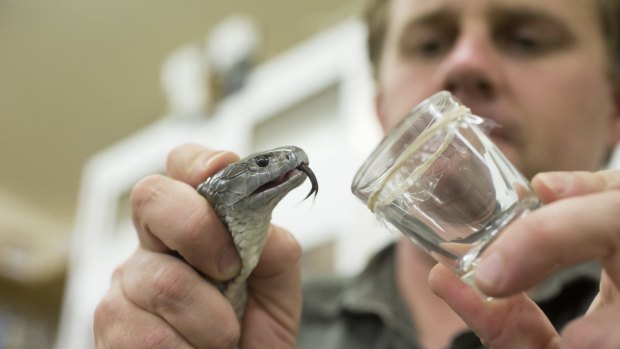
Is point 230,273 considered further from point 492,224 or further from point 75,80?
point 75,80

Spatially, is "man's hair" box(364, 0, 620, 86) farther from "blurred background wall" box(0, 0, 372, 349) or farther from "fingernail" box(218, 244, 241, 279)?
"blurred background wall" box(0, 0, 372, 349)

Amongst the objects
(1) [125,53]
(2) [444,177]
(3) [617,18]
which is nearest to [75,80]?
(1) [125,53]

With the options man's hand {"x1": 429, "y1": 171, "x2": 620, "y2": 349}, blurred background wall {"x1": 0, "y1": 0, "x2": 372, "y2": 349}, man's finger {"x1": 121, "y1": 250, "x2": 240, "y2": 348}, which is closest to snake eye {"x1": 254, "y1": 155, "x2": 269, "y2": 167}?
man's finger {"x1": 121, "y1": 250, "x2": 240, "y2": 348}

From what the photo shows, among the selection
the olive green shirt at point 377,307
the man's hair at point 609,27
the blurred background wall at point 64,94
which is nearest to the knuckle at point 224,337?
the olive green shirt at point 377,307

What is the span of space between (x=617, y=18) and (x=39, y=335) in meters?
3.05

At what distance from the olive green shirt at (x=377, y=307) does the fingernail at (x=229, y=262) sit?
0.42 m

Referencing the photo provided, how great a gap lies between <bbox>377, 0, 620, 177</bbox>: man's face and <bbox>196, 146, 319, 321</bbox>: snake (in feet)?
1.30

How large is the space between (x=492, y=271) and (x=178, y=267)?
0.96 feet

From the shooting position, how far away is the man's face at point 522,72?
85 centimetres

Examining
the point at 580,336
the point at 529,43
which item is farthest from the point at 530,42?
the point at 580,336

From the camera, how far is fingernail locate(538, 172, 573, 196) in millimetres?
385

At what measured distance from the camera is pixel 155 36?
8.72 ft

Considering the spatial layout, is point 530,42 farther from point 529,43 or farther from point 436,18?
point 436,18

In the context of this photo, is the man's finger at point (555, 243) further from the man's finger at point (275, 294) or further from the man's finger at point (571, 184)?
the man's finger at point (275, 294)
